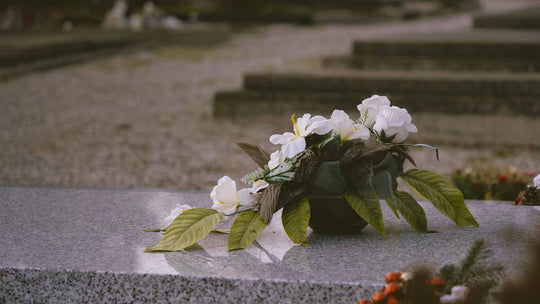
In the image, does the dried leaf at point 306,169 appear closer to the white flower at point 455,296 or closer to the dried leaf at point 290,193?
the dried leaf at point 290,193

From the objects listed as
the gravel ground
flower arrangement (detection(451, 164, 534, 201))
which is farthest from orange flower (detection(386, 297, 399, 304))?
the gravel ground

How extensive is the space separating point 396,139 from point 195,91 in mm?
7895

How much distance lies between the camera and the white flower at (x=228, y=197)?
2211 millimetres

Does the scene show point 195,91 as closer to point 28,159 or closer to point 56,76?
point 56,76

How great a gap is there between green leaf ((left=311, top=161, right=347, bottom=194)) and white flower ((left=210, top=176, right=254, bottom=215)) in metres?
0.24

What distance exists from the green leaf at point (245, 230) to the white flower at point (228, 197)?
4 cm

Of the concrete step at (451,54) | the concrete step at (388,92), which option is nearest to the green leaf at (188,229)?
the concrete step at (388,92)

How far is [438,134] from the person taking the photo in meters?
6.96

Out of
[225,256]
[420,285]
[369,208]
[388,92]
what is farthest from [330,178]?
[388,92]

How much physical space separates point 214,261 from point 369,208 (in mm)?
489

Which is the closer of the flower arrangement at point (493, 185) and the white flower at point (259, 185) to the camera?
the white flower at point (259, 185)

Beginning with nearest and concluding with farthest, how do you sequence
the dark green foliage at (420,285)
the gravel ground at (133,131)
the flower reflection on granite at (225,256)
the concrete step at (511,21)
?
the dark green foliage at (420,285) < the flower reflection on granite at (225,256) < the gravel ground at (133,131) < the concrete step at (511,21)

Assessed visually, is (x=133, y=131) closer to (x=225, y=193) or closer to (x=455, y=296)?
(x=225, y=193)

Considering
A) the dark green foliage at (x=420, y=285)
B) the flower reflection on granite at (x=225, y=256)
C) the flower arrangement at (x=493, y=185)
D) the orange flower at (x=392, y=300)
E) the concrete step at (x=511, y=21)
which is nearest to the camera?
the dark green foliage at (x=420, y=285)
